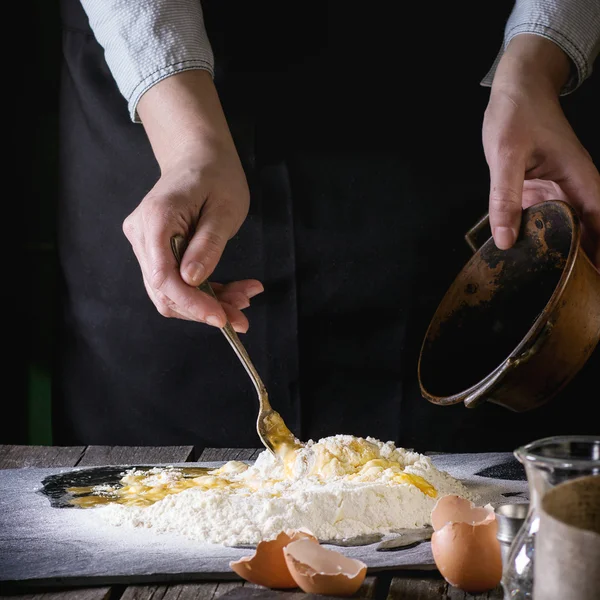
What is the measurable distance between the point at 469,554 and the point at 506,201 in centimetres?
62

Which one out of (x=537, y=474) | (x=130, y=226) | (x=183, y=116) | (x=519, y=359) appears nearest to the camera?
(x=537, y=474)

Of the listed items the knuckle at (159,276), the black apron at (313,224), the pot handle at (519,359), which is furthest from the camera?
the black apron at (313,224)

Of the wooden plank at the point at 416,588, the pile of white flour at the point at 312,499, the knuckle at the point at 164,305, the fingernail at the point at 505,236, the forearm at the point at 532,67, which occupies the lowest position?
the wooden plank at the point at 416,588

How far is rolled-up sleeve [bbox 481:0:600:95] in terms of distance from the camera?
1658mm

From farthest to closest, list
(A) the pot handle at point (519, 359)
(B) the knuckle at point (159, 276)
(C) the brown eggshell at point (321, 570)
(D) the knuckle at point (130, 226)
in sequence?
(D) the knuckle at point (130, 226)
(B) the knuckle at point (159, 276)
(A) the pot handle at point (519, 359)
(C) the brown eggshell at point (321, 570)

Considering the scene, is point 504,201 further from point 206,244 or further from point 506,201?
point 206,244

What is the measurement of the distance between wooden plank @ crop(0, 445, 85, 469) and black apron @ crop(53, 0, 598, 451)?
0.35m

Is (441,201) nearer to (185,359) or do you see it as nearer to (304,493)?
(185,359)

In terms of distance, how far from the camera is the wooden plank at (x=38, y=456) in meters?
1.68

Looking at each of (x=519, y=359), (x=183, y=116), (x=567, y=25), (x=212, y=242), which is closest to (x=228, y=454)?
(x=212, y=242)

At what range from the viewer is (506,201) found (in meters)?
1.42

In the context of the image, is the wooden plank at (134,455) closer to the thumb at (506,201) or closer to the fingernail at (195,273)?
the fingernail at (195,273)

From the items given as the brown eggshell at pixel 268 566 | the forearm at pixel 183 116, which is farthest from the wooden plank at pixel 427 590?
the forearm at pixel 183 116

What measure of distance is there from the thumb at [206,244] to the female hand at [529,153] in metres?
0.41
